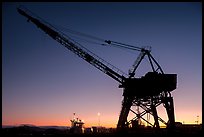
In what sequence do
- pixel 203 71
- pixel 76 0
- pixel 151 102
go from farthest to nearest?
pixel 151 102
pixel 203 71
pixel 76 0

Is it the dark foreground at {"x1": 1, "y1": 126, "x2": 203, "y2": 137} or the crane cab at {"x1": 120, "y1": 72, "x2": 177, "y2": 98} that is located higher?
the crane cab at {"x1": 120, "y1": 72, "x2": 177, "y2": 98}

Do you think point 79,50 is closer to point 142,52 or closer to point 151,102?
point 142,52

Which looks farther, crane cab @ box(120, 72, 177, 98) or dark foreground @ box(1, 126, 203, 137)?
crane cab @ box(120, 72, 177, 98)

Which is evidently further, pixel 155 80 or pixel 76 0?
pixel 155 80

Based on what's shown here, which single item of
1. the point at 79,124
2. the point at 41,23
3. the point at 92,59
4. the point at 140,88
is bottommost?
the point at 79,124

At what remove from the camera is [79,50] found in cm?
4400

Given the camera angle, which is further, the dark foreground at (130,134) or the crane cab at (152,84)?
the crane cab at (152,84)

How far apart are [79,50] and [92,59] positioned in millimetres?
2528

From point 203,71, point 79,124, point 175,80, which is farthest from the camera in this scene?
point 79,124

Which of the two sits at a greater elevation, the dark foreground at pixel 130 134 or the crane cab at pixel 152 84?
the crane cab at pixel 152 84

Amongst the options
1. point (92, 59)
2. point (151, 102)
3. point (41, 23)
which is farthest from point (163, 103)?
point (41, 23)

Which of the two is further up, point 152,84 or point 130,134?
point 152,84

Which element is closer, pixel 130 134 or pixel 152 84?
pixel 130 134

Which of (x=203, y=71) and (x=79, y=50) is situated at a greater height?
(x=79, y=50)
